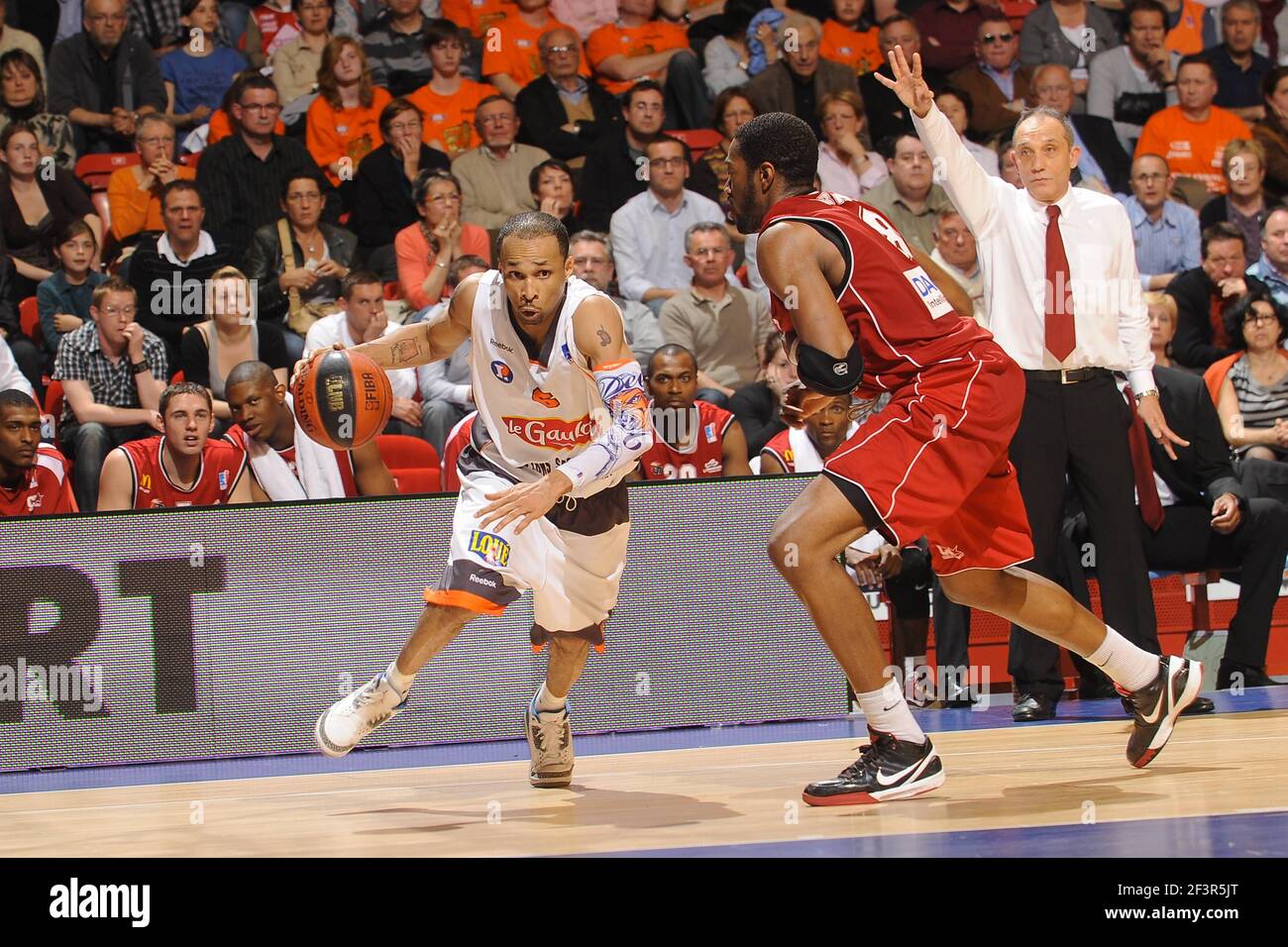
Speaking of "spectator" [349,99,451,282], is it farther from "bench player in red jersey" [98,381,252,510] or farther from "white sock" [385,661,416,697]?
"white sock" [385,661,416,697]

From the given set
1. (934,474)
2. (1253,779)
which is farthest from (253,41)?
(1253,779)

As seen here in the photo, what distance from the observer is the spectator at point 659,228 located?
30.4 ft

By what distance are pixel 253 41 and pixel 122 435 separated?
12.1ft

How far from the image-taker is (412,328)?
498 centimetres

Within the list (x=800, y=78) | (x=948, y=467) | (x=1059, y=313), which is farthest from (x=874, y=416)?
(x=800, y=78)

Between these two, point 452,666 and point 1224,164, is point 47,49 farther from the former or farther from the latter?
point 1224,164

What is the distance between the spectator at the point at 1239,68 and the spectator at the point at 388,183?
5.71m

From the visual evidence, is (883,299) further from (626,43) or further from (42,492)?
(626,43)

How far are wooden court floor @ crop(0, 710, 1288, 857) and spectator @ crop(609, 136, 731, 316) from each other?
4.25m

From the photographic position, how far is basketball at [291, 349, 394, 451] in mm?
4832

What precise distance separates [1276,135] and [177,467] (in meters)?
7.60

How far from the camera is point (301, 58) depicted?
33.4 feet

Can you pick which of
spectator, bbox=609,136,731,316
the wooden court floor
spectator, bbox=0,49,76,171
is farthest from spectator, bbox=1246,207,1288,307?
spectator, bbox=0,49,76,171
